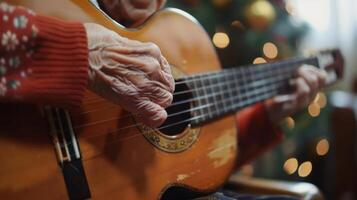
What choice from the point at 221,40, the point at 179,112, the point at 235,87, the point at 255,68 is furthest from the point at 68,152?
the point at 221,40

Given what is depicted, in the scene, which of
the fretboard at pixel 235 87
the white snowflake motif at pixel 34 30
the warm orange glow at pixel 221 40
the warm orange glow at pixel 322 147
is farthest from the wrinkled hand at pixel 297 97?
the white snowflake motif at pixel 34 30

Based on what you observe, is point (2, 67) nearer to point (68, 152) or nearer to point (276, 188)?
point (68, 152)

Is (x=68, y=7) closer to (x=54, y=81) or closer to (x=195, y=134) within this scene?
(x=54, y=81)

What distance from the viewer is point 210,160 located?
67 centimetres

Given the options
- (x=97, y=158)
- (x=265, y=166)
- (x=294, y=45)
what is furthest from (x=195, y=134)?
(x=294, y=45)

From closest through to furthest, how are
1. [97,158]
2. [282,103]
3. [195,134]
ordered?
1. [97,158]
2. [195,134]
3. [282,103]

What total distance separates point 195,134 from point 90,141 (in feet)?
0.69

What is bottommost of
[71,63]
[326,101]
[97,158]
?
[326,101]

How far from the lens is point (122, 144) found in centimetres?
54

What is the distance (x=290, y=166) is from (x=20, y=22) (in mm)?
1202

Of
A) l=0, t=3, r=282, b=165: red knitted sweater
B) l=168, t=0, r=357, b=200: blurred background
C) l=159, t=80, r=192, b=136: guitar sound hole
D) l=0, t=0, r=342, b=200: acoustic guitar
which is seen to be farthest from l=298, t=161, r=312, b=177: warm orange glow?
l=0, t=3, r=282, b=165: red knitted sweater

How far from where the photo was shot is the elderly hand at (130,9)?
0.56 metres

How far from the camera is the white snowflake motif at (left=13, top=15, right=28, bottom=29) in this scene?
0.37 metres

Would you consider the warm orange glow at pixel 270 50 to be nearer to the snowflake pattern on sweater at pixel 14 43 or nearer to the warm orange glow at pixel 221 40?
the warm orange glow at pixel 221 40
